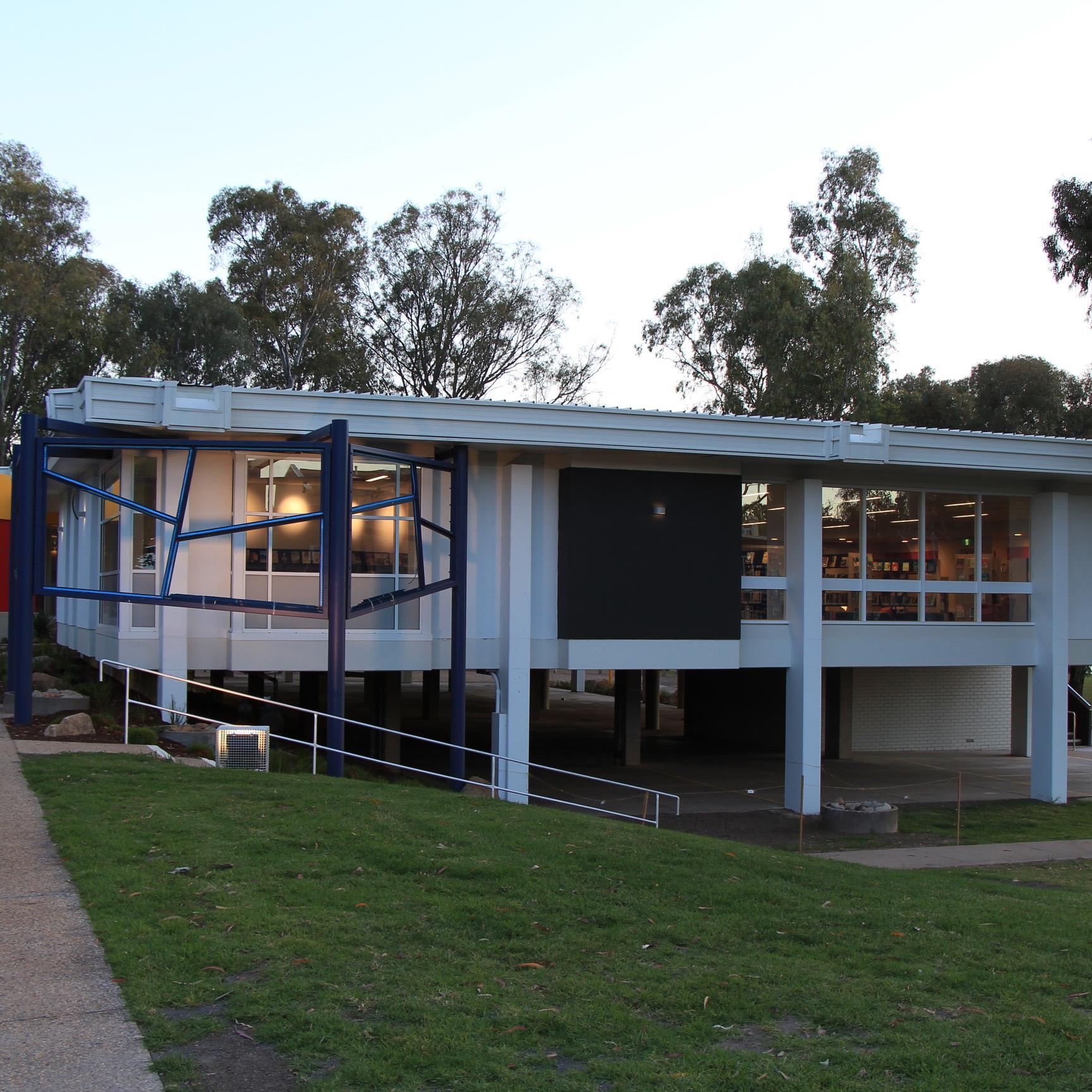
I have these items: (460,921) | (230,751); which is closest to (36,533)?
(230,751)

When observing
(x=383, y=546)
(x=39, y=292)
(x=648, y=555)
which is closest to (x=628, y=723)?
(x=648, y=555)

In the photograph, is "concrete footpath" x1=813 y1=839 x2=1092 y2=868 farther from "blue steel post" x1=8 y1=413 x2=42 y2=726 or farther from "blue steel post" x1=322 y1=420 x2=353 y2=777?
"blue steel post" x1=8 y1=413 x2=42 y2=726

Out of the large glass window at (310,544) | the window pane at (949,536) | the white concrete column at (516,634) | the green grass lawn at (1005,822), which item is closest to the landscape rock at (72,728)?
the large glass window at (310,544)

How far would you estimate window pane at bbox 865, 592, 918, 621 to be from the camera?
21453 mm

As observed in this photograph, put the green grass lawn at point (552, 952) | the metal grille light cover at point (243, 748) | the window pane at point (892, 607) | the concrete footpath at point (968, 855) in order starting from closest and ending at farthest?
the green grass lawn at point (552, 952), the metal grille light cover at point (243, 748), the concrete footpath at point (968, 855), the window pane at point (892, 607)

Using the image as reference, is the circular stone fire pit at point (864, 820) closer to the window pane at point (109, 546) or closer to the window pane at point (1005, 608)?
the window pane at point (1005, 608)

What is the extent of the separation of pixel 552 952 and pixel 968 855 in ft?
35.0

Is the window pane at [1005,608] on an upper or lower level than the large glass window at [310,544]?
lower

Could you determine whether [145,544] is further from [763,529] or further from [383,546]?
[763,529]

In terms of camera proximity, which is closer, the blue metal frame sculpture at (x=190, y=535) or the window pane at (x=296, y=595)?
the blue metal frame sculpture at (x=190, y=535)

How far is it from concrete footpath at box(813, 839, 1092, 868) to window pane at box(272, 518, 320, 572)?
845cm

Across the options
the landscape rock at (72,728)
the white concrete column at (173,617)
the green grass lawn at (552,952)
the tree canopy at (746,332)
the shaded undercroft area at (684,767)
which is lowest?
the shaded undercroft area at (684,767)

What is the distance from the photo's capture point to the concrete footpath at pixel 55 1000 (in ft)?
→ 15.7

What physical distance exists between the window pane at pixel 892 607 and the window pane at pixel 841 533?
592 millimetres
